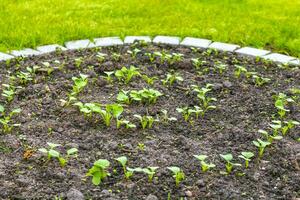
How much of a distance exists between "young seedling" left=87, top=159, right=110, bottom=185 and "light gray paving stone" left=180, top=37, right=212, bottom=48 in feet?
8.66

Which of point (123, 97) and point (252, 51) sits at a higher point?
point (123, 97)

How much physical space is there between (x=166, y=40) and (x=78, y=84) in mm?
1722

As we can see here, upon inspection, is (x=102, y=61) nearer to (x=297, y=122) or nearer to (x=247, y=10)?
(x=297, y=122)

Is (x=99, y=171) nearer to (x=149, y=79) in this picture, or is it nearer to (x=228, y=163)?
(x=228, y=163)

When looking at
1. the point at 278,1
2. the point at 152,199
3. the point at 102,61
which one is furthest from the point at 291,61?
the point at 152,199

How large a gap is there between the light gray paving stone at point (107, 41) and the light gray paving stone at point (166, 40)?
366mm

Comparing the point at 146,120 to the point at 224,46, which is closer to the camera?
the point at 146,120

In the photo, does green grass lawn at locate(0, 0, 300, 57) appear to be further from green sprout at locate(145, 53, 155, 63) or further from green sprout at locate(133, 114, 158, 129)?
green sprout at locate(133, 114, 158, 129)

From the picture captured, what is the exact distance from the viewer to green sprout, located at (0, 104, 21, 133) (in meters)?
3.75

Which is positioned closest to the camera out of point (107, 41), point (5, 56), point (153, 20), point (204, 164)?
point (204, 164)

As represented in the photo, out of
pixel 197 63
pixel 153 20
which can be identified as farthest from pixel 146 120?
pixel 153 20

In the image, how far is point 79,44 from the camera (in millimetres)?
5547

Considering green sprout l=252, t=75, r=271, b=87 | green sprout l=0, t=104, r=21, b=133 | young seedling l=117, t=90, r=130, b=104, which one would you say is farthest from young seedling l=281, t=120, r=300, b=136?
green sprout l=0, t=104, r=21, b=133

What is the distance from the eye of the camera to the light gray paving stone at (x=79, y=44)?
216 inches
